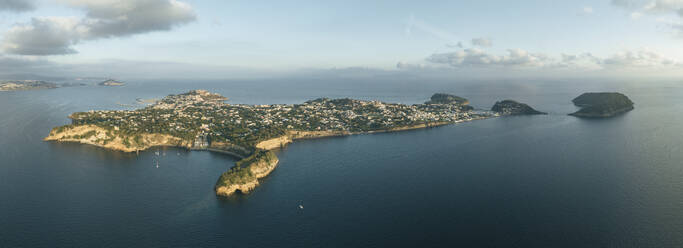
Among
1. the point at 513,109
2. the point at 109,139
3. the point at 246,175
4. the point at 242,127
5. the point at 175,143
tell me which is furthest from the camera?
the point at 513,109

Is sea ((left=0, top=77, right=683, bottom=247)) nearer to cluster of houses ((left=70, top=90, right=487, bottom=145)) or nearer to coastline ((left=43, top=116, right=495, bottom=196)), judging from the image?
coastline ((left=43, top=116, right=495, bottom=196))

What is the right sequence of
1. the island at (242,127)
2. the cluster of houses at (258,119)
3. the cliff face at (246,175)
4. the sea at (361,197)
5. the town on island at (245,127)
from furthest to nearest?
the cluster of houses at (258,119), the town on island at (245,127), the island at (242,127), the cliff face at (246,175), the sea at (361,197)

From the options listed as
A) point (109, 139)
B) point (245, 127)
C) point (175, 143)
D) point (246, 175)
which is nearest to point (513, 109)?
point (245, 127)

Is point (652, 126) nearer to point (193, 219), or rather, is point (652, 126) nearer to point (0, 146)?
point (193, 219)

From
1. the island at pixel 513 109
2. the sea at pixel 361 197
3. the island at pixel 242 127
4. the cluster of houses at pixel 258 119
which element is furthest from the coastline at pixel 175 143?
the island at pixel 513 109

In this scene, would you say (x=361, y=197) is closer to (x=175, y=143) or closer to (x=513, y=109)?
(x=175, y=143)

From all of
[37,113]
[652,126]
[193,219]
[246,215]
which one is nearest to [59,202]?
[193,219]

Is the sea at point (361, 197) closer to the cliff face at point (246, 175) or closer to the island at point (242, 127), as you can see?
the cliff face at point (246, 175)
